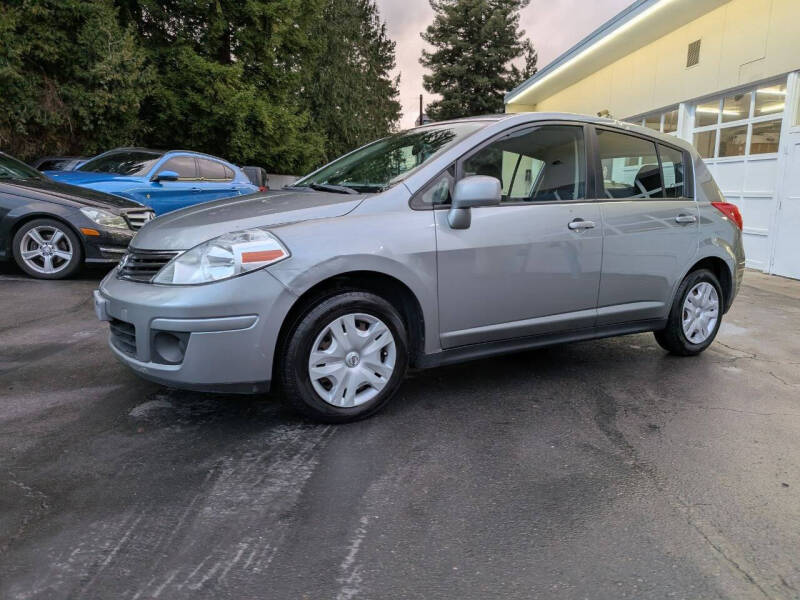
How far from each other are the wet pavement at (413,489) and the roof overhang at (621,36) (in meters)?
9.39

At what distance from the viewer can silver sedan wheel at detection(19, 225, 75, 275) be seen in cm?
680

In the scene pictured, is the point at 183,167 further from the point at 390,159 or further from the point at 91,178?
the point at 390,159

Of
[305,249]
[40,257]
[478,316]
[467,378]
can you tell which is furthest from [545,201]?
[40,257]

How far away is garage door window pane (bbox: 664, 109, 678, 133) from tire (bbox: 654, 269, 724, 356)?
912 cm

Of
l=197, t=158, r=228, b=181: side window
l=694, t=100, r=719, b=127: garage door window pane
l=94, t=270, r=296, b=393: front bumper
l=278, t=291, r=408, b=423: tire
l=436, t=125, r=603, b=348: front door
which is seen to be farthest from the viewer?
l=694, t=100, r=719, b=127: garage door window pane

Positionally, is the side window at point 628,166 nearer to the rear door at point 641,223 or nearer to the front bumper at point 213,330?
the rear door at point 641,223

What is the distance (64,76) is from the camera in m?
13.2

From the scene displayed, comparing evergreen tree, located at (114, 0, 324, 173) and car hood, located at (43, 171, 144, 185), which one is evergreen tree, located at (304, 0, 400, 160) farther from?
car hood, located at (43, 171, 144, 185)

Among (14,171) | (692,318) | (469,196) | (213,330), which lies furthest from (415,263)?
(14,171)

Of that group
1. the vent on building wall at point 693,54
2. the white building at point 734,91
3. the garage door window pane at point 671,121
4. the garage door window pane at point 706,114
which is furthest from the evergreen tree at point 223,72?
the garage door window pane at point 706,114

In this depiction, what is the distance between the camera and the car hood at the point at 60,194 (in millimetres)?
6773

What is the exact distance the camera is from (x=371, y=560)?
6.91 feet

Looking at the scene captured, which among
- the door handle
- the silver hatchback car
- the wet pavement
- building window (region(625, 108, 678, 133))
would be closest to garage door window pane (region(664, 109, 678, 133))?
building window (region(625, 108, 678, 133))

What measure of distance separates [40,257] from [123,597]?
6134mm
